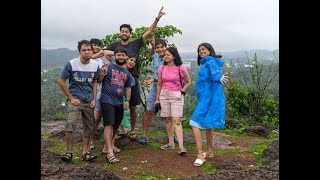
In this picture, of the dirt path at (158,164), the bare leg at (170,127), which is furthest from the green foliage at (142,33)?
the bare leg at (170,127)

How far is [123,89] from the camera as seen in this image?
629 centimetres

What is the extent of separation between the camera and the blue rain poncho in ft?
19.6

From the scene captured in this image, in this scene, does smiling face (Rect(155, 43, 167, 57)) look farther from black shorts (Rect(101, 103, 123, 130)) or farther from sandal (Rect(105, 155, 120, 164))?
sandal (Rect(105, 155, 120, 164))

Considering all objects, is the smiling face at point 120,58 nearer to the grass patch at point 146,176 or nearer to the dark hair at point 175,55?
the dark hair at point 175,55

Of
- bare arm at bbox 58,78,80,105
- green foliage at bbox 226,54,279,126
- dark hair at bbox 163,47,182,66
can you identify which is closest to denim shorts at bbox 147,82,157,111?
dark hair at bbox 163,47,182,66

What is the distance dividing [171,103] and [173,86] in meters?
0.27

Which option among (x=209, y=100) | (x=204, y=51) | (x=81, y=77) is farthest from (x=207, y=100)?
(x=81, y=77)

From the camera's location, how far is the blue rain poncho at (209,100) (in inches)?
236

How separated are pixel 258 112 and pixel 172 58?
5.48 metres

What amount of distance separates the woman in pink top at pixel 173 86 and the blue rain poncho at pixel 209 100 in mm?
534

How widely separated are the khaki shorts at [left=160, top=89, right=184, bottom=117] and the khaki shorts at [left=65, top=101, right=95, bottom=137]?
1.19m
